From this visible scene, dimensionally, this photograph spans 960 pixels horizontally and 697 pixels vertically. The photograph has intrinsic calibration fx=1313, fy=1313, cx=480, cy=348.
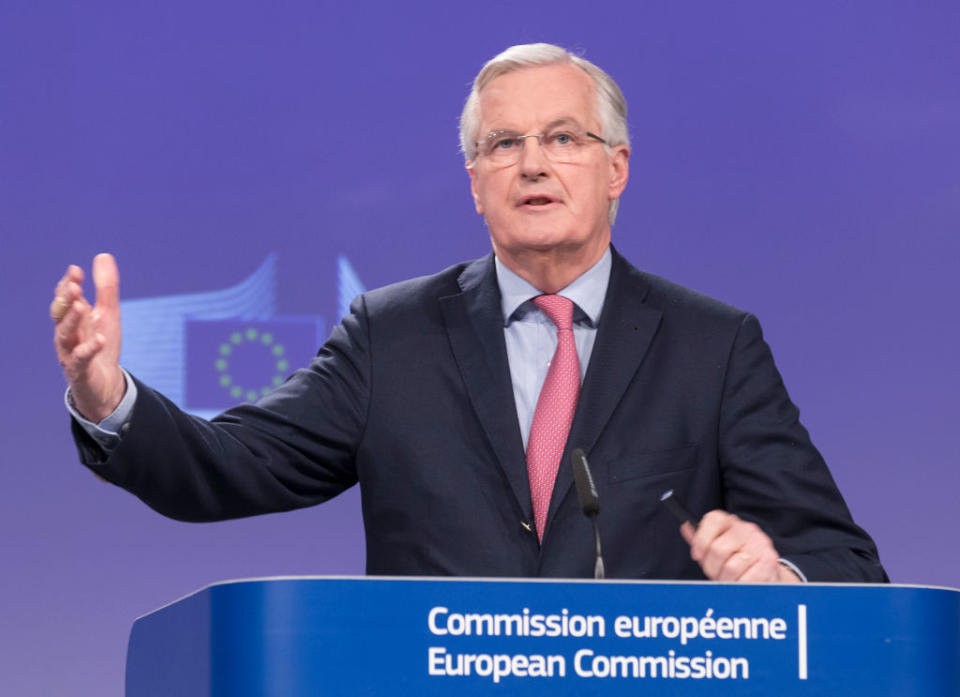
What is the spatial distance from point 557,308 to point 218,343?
3.85ft

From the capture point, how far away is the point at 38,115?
11.0ft

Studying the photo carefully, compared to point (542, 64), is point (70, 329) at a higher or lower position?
lower

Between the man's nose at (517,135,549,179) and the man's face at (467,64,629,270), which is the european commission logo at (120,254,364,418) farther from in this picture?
the man's nose at (517,135,549,179)

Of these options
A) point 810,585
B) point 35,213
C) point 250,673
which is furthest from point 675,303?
point 35,213

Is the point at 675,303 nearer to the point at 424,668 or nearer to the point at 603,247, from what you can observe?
the point at 603,247

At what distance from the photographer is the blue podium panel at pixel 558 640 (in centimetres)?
125

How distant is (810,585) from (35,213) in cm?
256

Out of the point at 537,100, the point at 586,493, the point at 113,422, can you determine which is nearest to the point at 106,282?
the point at 113,422

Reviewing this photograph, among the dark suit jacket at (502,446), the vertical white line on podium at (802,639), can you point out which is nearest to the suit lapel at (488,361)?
the dark suit jacket at (502,446)

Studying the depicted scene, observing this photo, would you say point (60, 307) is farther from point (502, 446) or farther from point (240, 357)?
point (240, 357)

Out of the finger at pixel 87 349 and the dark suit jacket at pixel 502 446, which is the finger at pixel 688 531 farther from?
the finger at pixel 87 349

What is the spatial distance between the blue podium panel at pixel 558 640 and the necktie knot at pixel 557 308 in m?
1.05

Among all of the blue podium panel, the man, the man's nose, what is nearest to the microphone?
the blue podium panel

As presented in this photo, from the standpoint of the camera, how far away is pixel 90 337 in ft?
5.30
